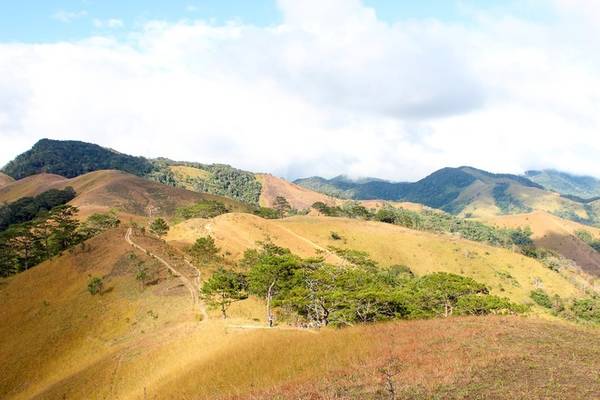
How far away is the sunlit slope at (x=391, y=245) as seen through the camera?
110 metres

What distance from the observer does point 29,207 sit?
170875 mm

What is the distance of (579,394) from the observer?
18125mm

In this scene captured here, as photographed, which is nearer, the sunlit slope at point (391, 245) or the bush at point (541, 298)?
the bush at point (541, 298)

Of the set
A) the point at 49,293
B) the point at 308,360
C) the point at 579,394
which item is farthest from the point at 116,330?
→ the point at 579,394

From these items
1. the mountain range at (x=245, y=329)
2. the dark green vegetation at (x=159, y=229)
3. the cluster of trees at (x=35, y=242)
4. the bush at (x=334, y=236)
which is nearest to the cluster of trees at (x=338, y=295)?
the mountain range at (x=245, y=329)

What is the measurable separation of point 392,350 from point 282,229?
9999cm

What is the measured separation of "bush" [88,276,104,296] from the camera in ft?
212

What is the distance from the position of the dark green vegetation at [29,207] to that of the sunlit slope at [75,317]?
95.2 metres

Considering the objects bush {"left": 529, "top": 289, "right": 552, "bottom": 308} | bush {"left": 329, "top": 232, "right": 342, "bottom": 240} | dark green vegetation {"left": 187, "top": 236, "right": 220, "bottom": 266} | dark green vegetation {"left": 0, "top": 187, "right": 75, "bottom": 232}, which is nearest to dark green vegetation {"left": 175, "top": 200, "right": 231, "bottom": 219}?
bush {"left": 329, "top": 232, "right": 342, "bottom": 240}

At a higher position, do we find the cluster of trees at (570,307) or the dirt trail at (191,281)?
the dirt trail at (191,281)

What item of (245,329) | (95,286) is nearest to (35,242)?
(95,286)

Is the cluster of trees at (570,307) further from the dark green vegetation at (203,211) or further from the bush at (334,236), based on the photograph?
the dark green vegetation at (203,211)

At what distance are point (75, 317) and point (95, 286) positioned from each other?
5683 mm

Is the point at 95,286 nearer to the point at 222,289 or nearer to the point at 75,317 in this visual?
the point at 75,317
